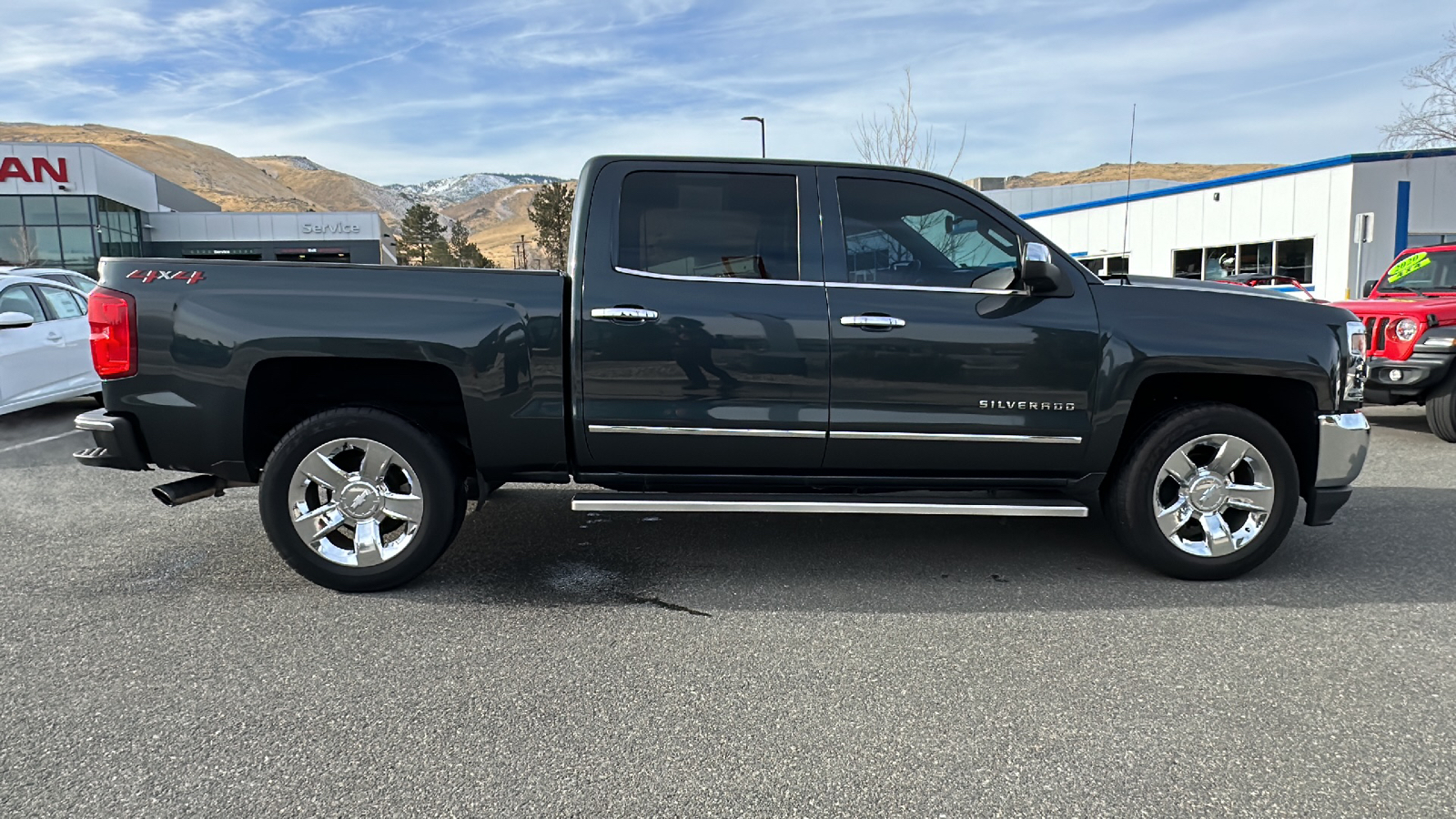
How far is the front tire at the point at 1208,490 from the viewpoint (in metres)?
4.26

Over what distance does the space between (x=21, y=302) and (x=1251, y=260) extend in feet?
94.9

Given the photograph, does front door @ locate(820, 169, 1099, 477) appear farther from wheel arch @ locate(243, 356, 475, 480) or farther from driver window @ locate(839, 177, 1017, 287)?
wheel arch @ locate(243, 356, 475, 480)

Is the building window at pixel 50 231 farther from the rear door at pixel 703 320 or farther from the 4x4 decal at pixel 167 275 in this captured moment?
the rear door at pixel 703 320

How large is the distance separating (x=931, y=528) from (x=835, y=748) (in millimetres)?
2670

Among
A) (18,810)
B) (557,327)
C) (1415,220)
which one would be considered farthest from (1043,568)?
(1415,220)

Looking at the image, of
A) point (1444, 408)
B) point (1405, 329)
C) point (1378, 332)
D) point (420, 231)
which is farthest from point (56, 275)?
point (420, 231)

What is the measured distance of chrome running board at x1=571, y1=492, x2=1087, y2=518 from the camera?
406cm

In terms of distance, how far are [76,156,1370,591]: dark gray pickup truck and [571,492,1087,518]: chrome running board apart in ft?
0.07

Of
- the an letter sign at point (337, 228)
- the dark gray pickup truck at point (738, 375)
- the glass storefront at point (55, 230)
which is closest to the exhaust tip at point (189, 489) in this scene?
the dark gray pickup truck at point (738, 375)

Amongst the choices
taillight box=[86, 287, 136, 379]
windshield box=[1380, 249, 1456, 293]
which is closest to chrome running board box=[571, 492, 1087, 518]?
taillight box=[86, 287, 136, 379]

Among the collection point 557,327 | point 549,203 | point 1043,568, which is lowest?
point 1043,568

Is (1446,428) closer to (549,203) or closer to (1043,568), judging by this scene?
(1043,568)

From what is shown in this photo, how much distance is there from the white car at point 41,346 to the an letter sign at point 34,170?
39102mm

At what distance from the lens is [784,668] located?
3379 mm
